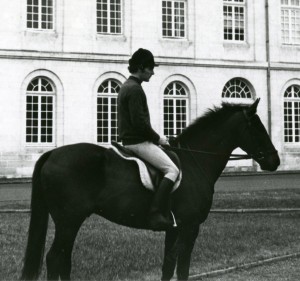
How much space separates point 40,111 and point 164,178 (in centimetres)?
2125

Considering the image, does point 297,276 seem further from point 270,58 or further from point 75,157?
point 270,58

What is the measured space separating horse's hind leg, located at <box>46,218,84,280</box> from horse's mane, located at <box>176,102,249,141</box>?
175 centimetres

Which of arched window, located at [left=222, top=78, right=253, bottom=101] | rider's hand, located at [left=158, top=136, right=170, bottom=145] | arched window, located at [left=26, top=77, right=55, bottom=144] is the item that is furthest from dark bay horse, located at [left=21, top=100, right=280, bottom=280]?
arched window, located at [left=222, top=78, right=253, bottom=101]

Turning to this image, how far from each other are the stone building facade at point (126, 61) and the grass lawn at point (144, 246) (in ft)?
46.3

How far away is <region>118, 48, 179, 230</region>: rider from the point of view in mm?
6449

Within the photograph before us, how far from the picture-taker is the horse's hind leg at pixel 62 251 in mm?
6230

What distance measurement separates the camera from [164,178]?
650cm

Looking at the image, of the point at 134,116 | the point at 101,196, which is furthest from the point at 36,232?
the point at 134,116

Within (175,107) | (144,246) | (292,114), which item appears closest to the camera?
(144,246)

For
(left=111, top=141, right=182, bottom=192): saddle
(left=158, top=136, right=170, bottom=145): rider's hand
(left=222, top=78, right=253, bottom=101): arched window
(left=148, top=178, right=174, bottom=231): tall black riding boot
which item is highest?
(left=222, top=78, right=253, bottom=101): arched window

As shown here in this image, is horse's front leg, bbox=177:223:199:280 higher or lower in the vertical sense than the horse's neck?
lower

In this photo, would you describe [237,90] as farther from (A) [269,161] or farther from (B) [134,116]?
(B) [134,116]

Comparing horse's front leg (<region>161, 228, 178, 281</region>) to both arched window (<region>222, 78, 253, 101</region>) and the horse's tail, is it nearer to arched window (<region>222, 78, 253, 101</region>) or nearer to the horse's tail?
the horse's tail

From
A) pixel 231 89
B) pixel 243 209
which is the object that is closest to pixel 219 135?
pixel 243 209
